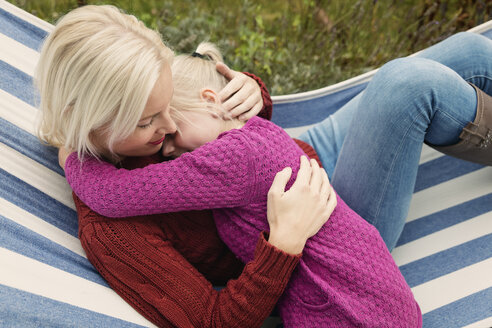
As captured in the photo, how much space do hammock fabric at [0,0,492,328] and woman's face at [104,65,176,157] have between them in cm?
36

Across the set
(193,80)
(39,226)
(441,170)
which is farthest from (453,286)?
(39,226)

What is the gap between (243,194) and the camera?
1.32 meters

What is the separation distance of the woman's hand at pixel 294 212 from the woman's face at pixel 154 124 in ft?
1.16

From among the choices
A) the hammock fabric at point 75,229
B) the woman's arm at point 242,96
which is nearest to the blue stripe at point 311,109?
the hammock fabric at point 75,229

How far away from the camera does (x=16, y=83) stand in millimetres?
1766

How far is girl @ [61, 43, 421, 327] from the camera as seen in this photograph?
127 centimetres

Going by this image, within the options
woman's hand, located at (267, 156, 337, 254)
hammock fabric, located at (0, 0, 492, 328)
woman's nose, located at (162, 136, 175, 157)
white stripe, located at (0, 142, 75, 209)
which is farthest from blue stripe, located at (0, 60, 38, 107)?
woman's hand, located at (267, 156, 337, 254)

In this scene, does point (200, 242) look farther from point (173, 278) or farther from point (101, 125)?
point (101, 125)

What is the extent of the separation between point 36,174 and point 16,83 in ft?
1.38

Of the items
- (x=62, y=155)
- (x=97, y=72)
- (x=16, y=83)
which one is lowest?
(x=62, y=155)

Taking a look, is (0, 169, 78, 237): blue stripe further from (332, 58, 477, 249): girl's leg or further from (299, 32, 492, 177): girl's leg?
(299, 32, 492, 177): girl's leg

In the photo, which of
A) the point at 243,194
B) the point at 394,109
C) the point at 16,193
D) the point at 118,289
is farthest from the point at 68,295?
the point at 394,109

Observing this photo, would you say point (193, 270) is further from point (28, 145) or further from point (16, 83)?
point (16, 83)

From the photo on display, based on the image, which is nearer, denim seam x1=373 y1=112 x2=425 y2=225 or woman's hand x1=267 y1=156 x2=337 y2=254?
woman's hand x1=267 y1=156 x2=337 y2=254
